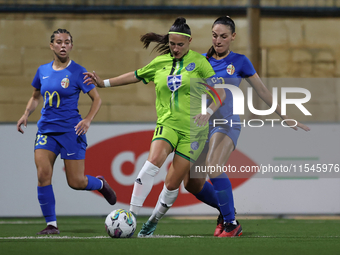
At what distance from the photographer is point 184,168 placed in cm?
445

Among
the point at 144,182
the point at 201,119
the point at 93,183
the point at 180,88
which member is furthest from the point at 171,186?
the point at 93,183

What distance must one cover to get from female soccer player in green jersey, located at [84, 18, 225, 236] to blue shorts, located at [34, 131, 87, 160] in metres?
0.82

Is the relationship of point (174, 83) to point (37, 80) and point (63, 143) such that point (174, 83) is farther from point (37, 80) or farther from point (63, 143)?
point (37, 80)

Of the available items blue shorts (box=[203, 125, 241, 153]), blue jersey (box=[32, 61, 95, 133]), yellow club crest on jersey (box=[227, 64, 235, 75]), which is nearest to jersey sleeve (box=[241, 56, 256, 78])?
yellow club crest on jersey (box=[227, 64, 235, 75])

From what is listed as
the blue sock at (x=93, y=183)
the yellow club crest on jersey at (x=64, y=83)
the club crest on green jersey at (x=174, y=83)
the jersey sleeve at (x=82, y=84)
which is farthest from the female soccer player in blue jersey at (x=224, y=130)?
the yellow club crest on jersey at (x=64, y=83)

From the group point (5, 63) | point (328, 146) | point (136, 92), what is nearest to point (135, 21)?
point (136, 92)

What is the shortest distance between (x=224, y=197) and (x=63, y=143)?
1.64 m

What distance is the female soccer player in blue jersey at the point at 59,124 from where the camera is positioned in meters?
5.12

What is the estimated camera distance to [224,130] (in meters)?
4.72

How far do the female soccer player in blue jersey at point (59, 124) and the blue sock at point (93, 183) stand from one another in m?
0.14

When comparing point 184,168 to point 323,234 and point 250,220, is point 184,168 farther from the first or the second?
point 250,220

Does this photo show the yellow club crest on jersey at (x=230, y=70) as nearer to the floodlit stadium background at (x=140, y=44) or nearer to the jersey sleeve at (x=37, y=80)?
the jersey sleeve at (x=37, y=80)

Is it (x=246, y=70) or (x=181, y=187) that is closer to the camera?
(x=246, y=70)

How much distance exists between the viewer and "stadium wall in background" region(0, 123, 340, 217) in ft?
22.6
